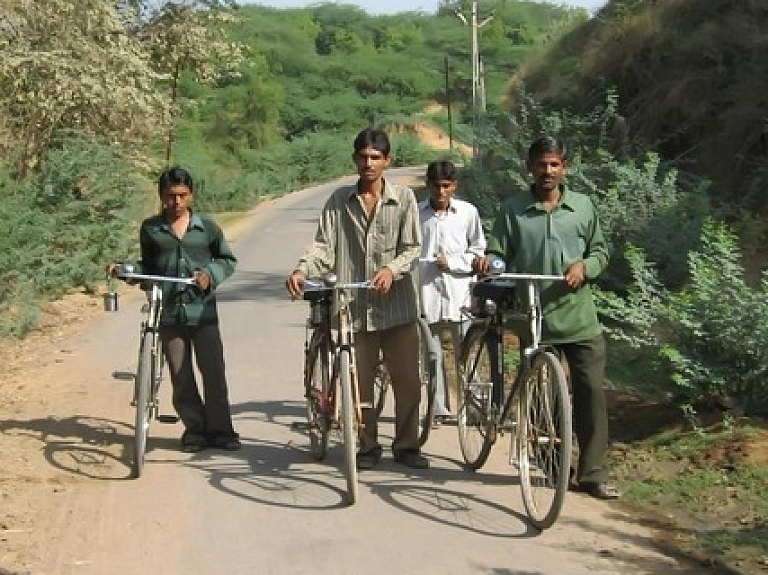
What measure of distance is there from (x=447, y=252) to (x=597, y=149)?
27.1 feet

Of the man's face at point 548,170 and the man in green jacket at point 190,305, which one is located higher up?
the man's face at point 548,170

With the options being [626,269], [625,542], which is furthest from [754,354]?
[626,269]

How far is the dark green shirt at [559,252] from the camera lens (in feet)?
20.0

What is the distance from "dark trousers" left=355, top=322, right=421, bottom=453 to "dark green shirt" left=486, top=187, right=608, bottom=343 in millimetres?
828

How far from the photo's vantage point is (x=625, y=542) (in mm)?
5398

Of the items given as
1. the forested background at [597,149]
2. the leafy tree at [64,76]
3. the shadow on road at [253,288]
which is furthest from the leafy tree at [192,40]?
the shadow on road at [253,288]

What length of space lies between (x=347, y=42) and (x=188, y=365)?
108 m

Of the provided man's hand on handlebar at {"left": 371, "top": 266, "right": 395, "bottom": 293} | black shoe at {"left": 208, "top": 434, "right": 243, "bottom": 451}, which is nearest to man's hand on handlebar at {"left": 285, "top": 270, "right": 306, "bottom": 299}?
man's hand on handlebar at {"left": 371, "top": 266, "right": 395, "bottom": 293}

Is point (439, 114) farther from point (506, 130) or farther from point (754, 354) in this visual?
point (754, 354)

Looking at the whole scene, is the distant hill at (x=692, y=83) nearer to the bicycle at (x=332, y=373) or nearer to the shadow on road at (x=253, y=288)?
the shadow on road at (x=253, y=288)

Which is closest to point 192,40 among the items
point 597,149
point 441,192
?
point 597,149

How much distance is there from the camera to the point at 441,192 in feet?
24.8

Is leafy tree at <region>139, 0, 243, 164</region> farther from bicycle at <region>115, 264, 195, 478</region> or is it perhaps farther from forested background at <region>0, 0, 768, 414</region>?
bicycle at <region>115, 264, 195, 478</region>

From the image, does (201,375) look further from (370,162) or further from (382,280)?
(370,162)
